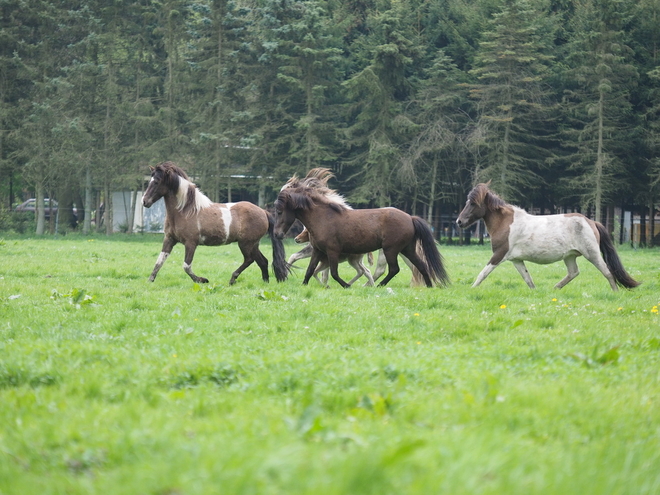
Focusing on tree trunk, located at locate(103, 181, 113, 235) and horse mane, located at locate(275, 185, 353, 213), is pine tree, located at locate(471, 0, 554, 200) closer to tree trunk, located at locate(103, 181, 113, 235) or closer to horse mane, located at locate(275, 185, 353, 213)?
tree trunk, located at locate(103, 181, 113, 235)

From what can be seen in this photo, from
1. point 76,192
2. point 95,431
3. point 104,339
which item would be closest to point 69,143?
point 76,192

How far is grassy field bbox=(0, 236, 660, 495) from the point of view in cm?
315

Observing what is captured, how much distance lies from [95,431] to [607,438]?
2.86 metres

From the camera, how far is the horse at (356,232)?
1302 centimetres

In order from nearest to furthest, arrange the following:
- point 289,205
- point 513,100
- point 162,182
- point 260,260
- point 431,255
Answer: point 431,255 < point 289,205 < point 162,182 < point 260,260 < point 513,100

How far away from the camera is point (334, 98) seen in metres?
44.7

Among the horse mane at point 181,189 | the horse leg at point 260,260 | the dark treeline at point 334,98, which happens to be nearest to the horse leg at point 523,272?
the horse leg at point 260,260

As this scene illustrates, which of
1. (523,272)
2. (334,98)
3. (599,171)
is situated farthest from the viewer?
(334,98)

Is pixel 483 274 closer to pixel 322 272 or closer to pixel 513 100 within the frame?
pixel 322 272

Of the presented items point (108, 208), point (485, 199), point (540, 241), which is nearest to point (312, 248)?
point (485, 199)

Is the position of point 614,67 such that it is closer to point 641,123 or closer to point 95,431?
point 641,123

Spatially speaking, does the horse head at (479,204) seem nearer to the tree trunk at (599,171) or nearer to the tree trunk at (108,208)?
the tree trunk at (599,171)

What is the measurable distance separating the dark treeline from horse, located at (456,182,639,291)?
2459 cm

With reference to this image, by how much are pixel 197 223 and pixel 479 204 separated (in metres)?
5.49
